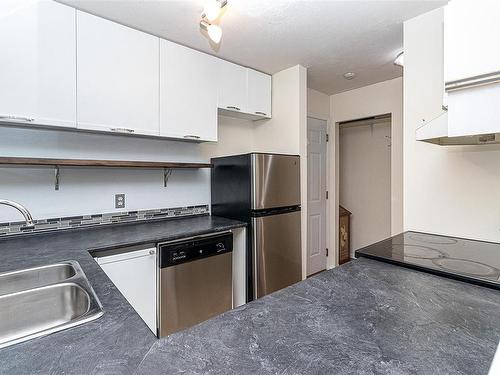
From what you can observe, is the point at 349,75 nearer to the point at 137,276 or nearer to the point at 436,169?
the point at 436,169

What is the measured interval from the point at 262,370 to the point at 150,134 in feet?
6.11

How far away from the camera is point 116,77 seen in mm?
1854

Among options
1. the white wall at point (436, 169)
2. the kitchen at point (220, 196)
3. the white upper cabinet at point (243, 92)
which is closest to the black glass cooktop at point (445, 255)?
the kitchen at point (220, 196)

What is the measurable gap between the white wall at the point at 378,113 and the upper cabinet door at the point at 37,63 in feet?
9.67

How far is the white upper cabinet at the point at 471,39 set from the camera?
34.6 inches

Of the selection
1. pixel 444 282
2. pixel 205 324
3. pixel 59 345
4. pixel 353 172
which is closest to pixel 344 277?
pixel 444 282

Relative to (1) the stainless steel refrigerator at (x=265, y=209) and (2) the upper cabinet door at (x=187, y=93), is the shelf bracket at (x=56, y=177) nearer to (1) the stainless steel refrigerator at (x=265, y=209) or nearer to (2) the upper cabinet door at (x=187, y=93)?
(2) the upper cabinet door at (x=187, y=93)

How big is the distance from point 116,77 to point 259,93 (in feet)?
4.51

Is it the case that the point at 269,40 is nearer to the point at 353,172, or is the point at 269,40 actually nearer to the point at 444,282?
the point at 444,282

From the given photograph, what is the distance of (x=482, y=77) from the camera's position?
902mm

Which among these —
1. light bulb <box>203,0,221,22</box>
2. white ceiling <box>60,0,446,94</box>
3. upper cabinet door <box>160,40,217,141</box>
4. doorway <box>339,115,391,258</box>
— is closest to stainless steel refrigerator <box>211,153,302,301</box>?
upper cabinet door <box>160,40,217,141</box>

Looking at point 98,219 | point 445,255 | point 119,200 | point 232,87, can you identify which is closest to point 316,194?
point 232,87

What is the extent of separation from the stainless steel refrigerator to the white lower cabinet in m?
0.83

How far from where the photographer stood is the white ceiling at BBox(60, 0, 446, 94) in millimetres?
1690
